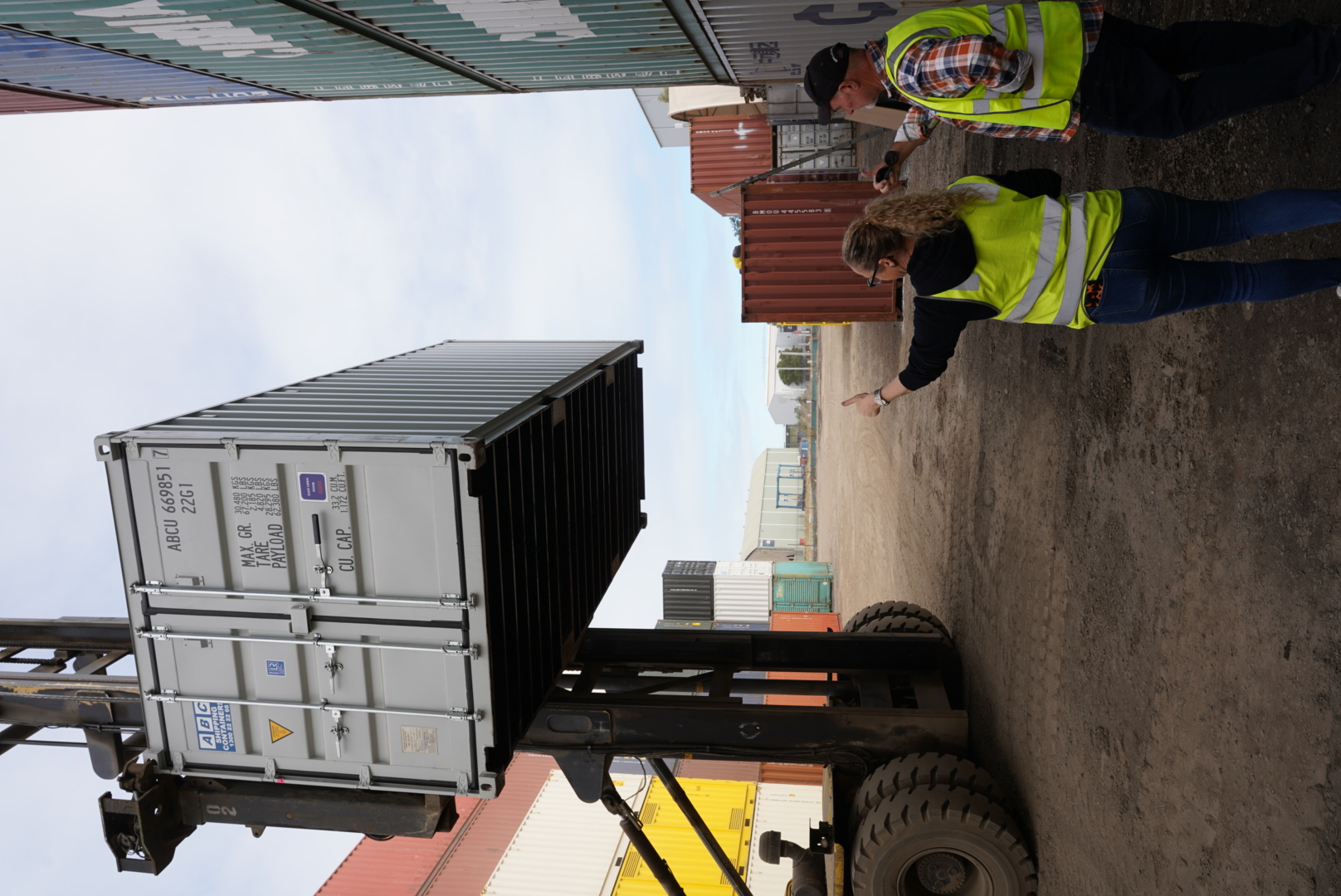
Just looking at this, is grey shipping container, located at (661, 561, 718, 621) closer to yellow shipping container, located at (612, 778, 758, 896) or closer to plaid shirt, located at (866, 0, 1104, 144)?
yellow shipping container, located at (612, 778, 758, 896)

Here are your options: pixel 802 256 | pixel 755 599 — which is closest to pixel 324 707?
pixel 802 256

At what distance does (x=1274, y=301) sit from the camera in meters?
3.26

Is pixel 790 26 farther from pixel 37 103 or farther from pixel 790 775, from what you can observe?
pixel 790 775

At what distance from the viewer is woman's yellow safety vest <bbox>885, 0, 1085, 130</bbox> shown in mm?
3025

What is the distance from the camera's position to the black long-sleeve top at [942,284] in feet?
11.2

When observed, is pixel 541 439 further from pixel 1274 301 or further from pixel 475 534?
pixel 1274 301

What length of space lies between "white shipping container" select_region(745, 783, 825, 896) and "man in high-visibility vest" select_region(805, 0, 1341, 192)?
10.3 meters

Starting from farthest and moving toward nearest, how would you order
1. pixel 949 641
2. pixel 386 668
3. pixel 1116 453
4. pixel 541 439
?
pixel 949 641, pixel 541 439, pixel 386 668, pixel 1116 453

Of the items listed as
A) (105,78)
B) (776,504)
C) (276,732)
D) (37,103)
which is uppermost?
(105,78)

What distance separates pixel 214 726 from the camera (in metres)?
4.84

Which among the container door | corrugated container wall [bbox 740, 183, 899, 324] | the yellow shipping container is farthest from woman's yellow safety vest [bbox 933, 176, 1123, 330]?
corrugated container wall [bbox 740, 183, 899, 324]

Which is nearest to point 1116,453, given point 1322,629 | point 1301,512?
point 1301,512

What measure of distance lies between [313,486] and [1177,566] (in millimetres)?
4491

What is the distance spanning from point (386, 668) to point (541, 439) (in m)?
1.84
